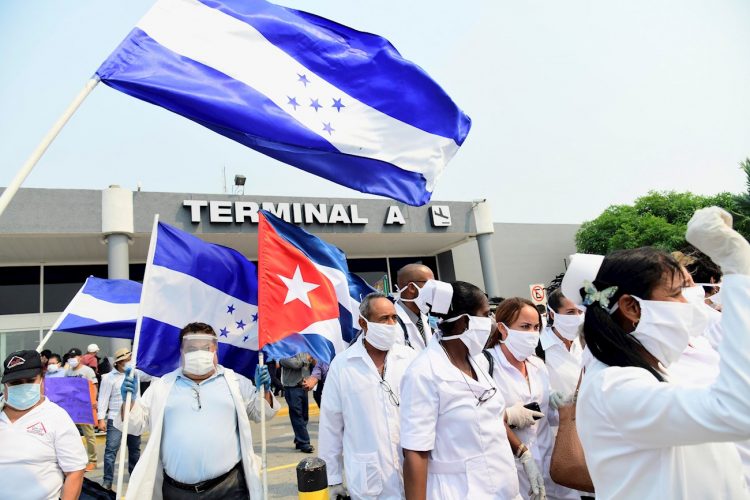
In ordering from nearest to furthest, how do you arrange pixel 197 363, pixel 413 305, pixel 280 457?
pixel 197 363, pixel 413 305, pixel 280 457

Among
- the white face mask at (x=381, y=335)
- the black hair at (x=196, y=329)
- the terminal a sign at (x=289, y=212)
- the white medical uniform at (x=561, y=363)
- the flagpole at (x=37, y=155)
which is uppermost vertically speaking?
the terminal a sign at (x=289, y=212)

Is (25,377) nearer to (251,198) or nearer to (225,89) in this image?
(225,89)

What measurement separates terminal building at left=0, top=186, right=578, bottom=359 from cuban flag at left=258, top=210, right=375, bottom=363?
11173mm

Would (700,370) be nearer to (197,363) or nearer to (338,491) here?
(338,491)

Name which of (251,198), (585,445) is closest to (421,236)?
(251,198)

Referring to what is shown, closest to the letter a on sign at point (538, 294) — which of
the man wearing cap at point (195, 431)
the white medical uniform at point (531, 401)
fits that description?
the white medical uniform at point (531, 401)

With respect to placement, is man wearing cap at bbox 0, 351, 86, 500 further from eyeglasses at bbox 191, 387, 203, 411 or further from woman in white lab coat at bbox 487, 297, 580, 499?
woman in white lab coat at bbox 487, 297, 580, 499

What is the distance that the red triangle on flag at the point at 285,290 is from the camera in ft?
13.2

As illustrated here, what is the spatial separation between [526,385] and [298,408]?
540 cm

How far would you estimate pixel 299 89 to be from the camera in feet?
13.0

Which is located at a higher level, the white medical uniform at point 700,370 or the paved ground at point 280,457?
the white medical uniform at point 700,370

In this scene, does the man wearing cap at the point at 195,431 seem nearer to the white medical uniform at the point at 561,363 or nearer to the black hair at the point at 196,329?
the black hair at the point at 196,329

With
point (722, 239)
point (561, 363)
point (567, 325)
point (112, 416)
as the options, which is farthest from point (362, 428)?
point (112, 416)

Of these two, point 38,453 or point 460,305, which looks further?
point 38,453
